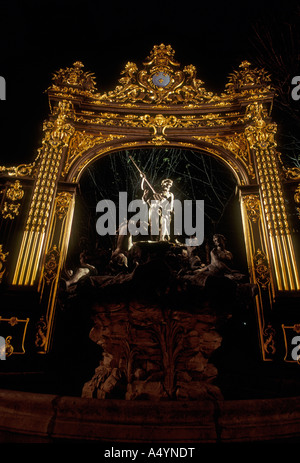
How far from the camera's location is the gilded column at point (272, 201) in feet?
16.7

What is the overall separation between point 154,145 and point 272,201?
124 inches

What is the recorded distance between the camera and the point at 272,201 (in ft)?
19.0

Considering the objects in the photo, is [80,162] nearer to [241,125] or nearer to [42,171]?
[42,171]

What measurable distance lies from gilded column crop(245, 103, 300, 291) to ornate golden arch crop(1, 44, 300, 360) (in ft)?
0.06

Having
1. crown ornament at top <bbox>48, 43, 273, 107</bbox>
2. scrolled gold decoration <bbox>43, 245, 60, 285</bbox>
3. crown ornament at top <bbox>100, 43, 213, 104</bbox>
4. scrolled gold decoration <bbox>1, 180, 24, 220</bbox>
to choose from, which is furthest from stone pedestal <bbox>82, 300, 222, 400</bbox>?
crown ornament at top <bbox>100, 43, 213, 104</bbox>

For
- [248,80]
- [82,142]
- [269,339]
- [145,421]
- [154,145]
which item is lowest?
[145,421]

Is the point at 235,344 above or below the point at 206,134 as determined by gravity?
below

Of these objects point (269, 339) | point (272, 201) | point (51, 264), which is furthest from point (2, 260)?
point (272, 201)

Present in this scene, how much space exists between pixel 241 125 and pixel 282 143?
1.40 m

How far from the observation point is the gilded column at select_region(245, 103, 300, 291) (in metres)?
5.10

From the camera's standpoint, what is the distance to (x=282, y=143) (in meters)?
7.70

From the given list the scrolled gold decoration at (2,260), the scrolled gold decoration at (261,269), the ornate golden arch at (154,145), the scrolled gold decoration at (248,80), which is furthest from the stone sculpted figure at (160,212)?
the scrolled gold decoration at (248,80)

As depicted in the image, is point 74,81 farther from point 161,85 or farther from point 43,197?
point 43,197
